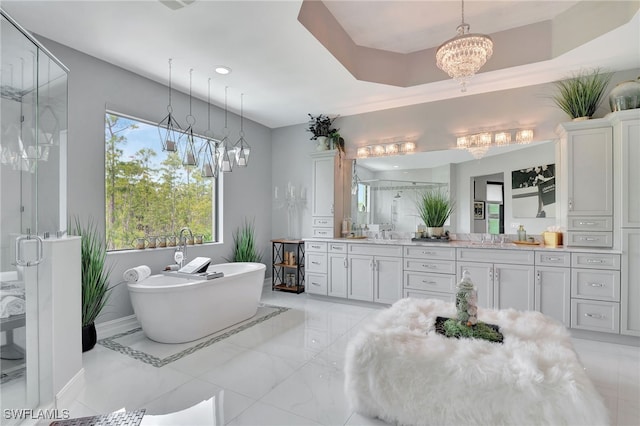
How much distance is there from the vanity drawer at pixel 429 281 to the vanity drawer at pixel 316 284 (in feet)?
4.20

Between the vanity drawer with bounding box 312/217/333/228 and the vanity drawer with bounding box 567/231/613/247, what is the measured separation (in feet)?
10.2

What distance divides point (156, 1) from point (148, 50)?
0.85 meters

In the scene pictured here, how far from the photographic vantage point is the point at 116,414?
1992 mm

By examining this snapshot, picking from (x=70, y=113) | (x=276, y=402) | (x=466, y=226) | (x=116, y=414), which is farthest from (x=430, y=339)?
(x=70, y=113)

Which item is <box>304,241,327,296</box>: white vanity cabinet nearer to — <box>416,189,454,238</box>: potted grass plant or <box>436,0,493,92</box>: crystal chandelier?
<box>416,189,454,238</box>: potted grass plant

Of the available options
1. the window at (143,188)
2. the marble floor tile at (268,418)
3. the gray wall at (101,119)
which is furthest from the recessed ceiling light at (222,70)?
the marble floor tile at (268,418)

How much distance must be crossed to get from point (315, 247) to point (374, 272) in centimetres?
105

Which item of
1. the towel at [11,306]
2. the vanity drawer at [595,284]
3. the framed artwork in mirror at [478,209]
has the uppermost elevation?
the framed artwork in mirror at [478,209]

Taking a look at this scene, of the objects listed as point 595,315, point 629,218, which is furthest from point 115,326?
point 629,218

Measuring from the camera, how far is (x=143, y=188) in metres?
3.85

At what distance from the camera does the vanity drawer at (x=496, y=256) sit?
3491 mm

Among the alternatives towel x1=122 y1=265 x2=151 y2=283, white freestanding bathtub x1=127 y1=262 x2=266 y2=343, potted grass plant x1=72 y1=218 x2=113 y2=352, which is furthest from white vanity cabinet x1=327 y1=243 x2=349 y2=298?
potted grass plant x1=72 y1=218 x2=113 y2=352

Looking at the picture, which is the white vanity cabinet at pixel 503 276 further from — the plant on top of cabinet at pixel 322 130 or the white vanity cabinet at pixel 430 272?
the plant on top of cabinet at pixel 322 130

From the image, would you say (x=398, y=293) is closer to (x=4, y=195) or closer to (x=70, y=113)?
(x=4, y=195)
